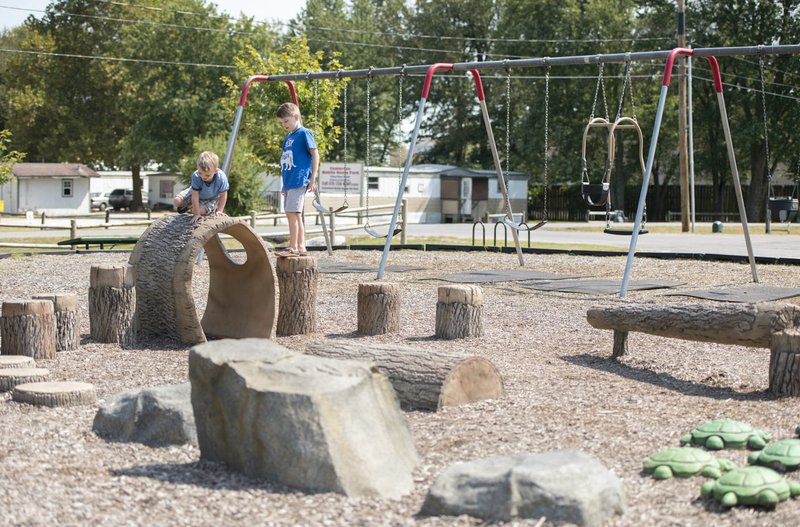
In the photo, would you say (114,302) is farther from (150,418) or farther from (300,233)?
(150,418)

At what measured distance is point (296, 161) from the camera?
1125 centimetres

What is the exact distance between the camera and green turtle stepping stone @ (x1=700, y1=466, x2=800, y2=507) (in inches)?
175

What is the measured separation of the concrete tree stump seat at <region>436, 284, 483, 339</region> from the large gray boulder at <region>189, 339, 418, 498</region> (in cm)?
420

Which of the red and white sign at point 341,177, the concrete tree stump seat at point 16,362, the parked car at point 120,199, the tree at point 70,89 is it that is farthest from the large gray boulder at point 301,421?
the parked car at point 120,199

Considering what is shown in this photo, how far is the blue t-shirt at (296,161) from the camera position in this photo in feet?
36.8

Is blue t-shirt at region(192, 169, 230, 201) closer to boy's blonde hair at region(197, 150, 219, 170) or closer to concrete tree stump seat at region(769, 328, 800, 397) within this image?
boy's blonde hair at region(197, 150, 219, 170)

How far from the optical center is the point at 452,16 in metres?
63.4

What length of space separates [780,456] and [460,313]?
14.6 feet

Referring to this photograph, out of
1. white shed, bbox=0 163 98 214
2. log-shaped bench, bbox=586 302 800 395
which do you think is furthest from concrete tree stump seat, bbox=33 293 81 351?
white shed, bbox=0 163 98 214

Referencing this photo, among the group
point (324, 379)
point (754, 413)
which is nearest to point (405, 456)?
point (324, 379)

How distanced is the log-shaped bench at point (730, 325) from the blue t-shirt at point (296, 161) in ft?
A: 13.7

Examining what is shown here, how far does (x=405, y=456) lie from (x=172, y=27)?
5190 centimetres

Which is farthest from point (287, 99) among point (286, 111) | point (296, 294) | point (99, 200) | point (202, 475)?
point (99, 200)

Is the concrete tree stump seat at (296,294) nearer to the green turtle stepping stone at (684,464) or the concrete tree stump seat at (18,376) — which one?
the concrete tree stump seat at (18,376)
